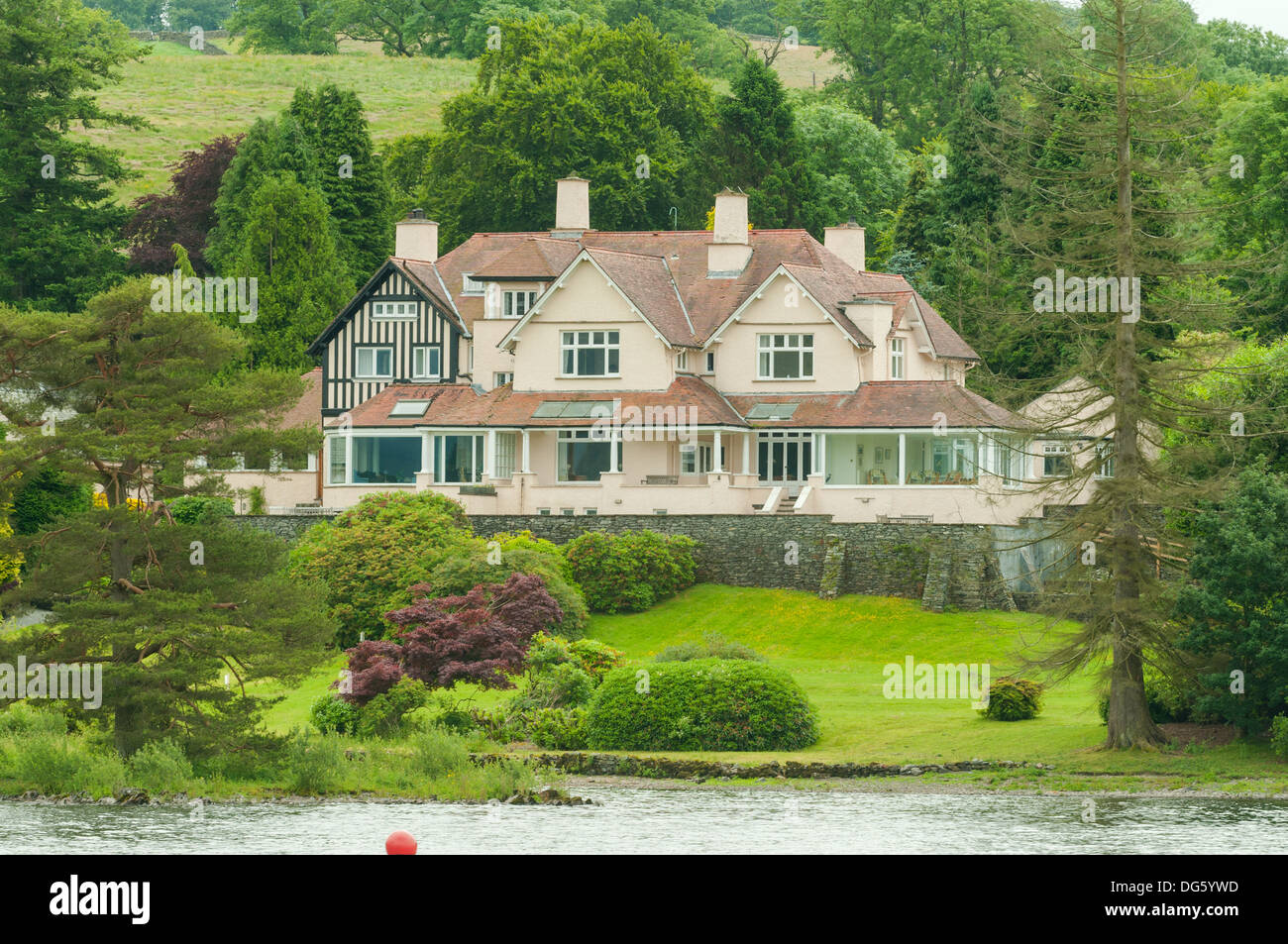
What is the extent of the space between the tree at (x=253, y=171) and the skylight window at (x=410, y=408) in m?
16.4

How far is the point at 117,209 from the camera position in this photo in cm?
8325

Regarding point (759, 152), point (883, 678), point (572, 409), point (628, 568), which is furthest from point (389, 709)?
point (759, 152)

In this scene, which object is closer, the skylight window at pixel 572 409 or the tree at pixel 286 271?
the skylight window at pixel 572 409

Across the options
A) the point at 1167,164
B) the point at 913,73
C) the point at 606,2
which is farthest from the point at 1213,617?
the point at 606,2

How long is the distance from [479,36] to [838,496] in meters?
82.6

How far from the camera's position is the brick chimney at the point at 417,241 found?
235 feet

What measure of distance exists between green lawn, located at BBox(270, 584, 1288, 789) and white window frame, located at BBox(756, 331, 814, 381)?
33.7 feet

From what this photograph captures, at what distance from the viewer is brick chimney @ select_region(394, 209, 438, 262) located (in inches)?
2820

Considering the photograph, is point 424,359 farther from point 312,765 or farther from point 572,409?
point 312,765

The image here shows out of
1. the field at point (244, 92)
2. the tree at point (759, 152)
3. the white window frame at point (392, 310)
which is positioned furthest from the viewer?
the field at point (244, 92)

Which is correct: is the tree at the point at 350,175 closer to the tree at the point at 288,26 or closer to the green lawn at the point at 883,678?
the green lawn at the point at 883,678

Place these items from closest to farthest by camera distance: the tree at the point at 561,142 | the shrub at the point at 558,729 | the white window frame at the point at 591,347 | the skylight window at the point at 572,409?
the shrub at the point at 558,729 → the skylight window at the point at 572,409 → the white window frame at the point at 591,347 → the tree at the point at 561,142

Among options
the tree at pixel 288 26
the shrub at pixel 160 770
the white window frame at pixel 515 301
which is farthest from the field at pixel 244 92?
the shrub at pixel 160 770

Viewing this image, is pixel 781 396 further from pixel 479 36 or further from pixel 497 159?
pixel 479 36
